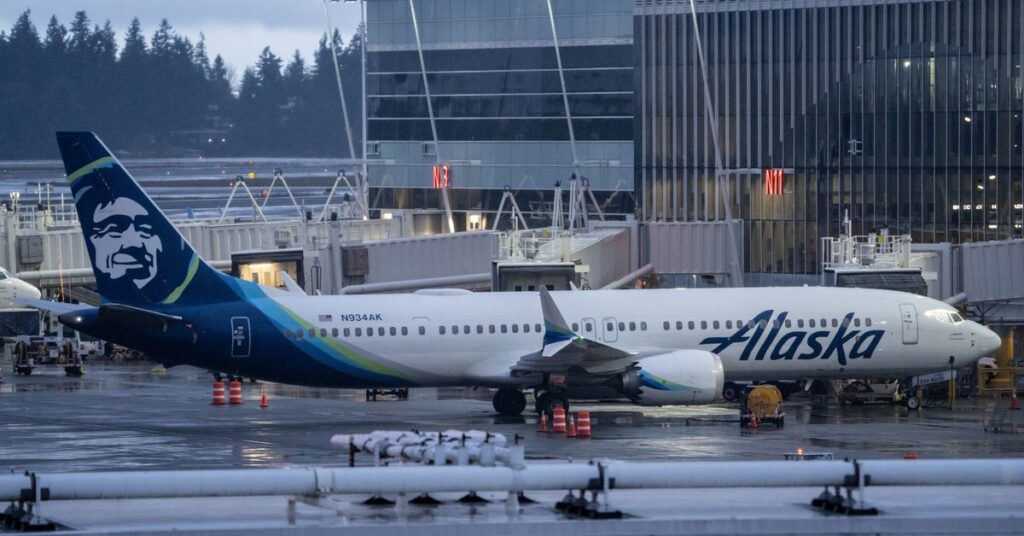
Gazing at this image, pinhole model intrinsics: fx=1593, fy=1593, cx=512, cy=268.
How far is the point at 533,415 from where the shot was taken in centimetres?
→ 4225

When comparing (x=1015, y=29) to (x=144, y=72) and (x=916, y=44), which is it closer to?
(x=916, y=44)

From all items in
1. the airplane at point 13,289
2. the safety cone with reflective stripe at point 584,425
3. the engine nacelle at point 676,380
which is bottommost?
the safety cone with reflective stripe at point 584,425

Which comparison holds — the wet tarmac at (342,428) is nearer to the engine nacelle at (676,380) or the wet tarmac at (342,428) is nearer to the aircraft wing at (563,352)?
the engine nacelle at (676,380)

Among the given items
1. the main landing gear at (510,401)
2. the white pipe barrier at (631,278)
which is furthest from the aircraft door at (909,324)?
the white pipe barrier at (631,278)

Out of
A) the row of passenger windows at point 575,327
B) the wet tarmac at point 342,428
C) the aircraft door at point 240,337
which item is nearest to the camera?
the wet tarmac at point 342,428

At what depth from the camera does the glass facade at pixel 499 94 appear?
73.1 m

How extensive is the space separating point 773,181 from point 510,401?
29.6 metres

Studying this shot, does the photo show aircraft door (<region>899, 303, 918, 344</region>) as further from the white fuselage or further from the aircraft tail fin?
the aircraft tail fin

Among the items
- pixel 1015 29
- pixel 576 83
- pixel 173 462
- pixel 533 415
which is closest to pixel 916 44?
pixel 1015 29

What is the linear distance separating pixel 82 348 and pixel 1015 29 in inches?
1583

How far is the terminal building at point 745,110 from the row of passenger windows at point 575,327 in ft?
86.1

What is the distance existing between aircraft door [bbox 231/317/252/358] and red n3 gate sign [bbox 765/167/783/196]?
1351 inches

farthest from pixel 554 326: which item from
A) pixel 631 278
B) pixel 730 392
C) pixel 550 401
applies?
pixel 631 278

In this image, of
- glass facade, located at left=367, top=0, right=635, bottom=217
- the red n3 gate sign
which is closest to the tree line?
glass facade, located at left=367, top=0, right=635, bottom=217
